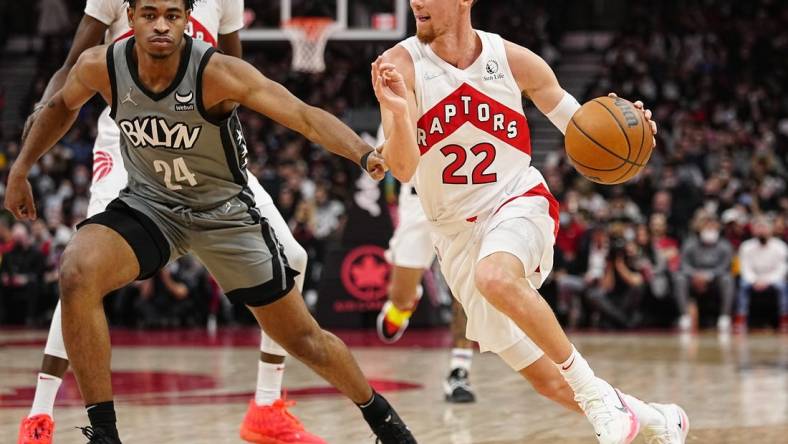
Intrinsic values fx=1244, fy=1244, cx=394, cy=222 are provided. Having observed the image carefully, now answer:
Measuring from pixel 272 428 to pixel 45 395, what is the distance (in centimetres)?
104

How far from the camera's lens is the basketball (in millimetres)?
5059

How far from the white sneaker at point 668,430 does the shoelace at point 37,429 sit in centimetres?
253

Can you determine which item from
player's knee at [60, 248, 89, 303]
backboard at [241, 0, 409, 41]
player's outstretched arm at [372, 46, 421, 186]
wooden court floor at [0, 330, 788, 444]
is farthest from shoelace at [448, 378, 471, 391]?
backboard at [241, 0, 409, 41]

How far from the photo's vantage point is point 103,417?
474 centimetres

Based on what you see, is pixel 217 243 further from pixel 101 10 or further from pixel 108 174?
pixel 101 10

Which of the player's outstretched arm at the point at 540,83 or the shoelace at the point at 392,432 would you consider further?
the player's outstretched arm at the point at 540,83

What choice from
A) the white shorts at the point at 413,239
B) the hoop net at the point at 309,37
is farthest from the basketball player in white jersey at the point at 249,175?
the hoop net at the point at 309,37

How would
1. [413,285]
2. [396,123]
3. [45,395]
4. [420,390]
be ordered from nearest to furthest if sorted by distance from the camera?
1. [396,123]
2. [45,395]
3. [420,390]
4. [413,285]

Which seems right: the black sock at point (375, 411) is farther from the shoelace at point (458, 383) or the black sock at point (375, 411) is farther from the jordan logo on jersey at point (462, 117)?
the shoelace at point (458, 383)

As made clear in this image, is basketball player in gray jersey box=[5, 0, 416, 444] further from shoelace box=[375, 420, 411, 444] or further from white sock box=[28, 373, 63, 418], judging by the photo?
white sock box=[28, 373, 63, 418]

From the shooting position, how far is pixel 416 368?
9.82 metres

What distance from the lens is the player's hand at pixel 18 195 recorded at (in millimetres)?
5258

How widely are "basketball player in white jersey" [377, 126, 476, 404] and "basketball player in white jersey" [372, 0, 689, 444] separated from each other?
2.17 m

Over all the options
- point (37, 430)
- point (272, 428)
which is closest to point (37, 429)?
point (37, 430)
